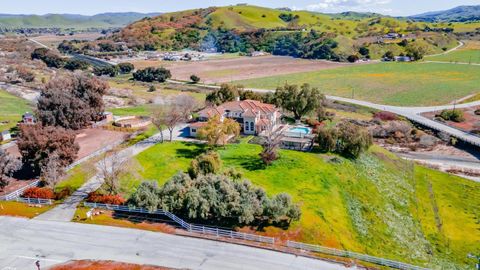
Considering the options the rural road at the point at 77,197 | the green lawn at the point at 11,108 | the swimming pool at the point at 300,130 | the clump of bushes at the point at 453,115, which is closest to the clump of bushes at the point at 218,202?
the rural road at the point at 77,197

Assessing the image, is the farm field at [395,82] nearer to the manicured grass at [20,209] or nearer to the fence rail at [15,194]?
the fence rail at [15,194]

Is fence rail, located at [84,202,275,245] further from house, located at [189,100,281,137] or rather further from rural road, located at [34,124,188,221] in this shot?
house, located at [189,100,281,137]

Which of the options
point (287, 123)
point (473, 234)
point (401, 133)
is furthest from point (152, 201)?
point (401, 133)

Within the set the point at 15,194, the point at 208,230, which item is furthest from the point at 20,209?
the point at 208,230

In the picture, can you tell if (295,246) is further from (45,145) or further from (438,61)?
(438,61)

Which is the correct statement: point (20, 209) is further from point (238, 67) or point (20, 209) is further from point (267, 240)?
point (238, 67)

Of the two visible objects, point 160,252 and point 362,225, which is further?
point 362,225

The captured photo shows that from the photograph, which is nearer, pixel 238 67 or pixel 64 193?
pixel 64 193
